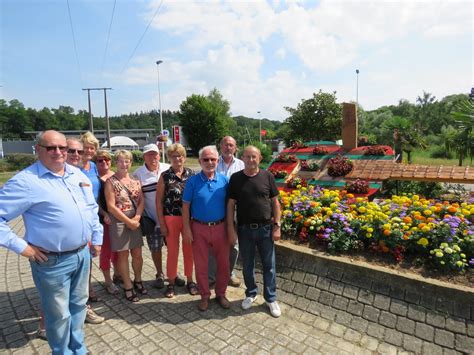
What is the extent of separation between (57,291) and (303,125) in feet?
63.6

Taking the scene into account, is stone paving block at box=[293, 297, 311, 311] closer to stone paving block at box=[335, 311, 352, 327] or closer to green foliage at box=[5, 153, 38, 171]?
stone paving block at box=[335, 311, 352, 327]

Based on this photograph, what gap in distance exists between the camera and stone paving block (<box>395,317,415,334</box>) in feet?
9.66

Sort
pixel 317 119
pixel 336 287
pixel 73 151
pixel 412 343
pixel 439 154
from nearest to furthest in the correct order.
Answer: pixel 412 343 → pixel 73 151 → pixel 336 287 → pixel 317 119 → pixel 439 154

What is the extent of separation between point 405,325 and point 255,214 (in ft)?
5.98

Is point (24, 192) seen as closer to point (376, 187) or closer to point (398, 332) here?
point (398, 332)

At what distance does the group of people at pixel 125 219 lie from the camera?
7.75 feet

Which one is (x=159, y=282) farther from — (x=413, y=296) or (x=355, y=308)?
(x=413, y=296)

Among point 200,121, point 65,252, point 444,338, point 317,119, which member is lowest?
point 444,338

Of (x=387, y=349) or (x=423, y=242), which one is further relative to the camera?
(x=423, y=242)

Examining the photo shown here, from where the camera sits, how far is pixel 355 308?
328 cm

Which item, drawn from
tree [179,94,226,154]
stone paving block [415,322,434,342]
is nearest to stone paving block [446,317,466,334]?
stone paving block [415,322,434,342]

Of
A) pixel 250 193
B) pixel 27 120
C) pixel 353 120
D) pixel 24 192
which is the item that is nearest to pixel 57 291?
pixel 24 192

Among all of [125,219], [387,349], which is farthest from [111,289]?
[387,349]

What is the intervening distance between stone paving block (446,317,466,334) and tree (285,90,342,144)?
17510 millimetres
